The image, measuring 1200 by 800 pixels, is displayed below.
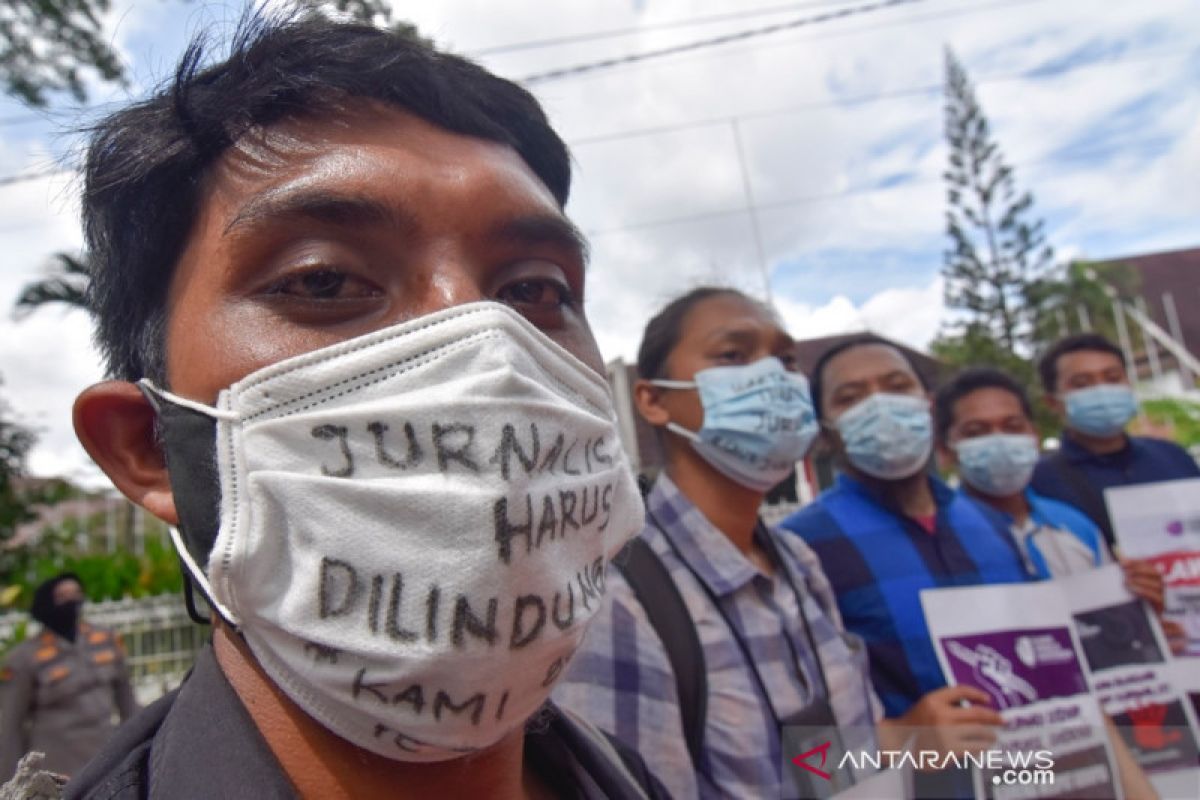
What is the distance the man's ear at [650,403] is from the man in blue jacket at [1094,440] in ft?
6.51

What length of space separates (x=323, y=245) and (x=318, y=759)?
0.61 metres

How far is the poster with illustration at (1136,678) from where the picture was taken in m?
1.92

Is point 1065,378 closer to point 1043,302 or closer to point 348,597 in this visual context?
point 348,597

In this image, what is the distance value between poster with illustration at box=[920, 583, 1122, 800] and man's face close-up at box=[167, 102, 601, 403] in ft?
4.58

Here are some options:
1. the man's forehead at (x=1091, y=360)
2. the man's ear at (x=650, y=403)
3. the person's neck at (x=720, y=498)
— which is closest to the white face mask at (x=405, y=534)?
the person's neck at (x=720, y=498)

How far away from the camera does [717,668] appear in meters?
1.55

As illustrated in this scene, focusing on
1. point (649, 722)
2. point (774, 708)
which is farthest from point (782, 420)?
point (649, 722)

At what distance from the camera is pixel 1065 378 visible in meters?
3.80

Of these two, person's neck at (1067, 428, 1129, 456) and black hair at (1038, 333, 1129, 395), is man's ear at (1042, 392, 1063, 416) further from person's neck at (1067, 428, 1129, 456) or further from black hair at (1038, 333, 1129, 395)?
person's neck at (1067, 428, 1129, 456)

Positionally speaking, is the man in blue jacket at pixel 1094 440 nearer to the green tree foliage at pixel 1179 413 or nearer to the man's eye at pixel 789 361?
the man's eye at pixel 789 361

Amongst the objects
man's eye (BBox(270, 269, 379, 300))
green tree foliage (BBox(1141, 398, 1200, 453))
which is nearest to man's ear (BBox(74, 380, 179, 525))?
man's eye (BBox(270, 269, 379, 300))

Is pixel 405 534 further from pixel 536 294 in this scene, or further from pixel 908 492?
pixel 908 492

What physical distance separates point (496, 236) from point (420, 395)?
0.27m

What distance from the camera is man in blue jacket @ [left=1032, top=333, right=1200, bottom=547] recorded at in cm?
327
